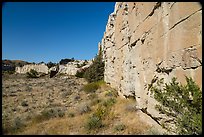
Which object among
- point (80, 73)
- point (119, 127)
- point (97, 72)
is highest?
point (80, 73)

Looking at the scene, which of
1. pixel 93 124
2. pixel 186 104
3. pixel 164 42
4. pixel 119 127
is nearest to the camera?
pixel 186 104

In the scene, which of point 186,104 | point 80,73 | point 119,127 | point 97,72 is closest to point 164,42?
point 186,104

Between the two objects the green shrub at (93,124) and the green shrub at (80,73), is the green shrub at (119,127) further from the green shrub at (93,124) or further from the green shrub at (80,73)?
the green shrub at (80,73)

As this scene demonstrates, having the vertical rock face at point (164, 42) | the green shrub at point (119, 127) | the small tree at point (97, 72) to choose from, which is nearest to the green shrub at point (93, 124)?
the green shrub at point (119, 127)

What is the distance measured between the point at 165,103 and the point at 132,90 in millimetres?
5407

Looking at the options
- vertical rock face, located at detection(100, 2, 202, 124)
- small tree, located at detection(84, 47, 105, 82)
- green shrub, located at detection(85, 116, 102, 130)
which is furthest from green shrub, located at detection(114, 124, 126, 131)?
small tree, located at detection(84, 47, 105, 82)

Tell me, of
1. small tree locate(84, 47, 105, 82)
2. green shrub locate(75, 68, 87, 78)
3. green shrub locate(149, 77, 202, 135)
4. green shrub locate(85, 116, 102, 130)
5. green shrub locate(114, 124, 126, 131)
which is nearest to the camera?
green shrub locate(149, 77, 202, 135)

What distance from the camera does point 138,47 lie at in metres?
9.03

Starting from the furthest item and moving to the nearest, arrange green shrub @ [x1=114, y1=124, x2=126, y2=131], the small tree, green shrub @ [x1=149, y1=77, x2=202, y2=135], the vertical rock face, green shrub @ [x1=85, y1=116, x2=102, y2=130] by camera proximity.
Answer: the small tree
green shrub @ [x1=85, y1=116, x2=102, y2=130]
green shrub @ [x1=114, y1=124, x2=126, y2=131]
the vertical rock face
green shrub @ [x1=149, y1=77, x2=202, y2=135]

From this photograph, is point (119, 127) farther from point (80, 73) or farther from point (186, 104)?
point (80, 73)

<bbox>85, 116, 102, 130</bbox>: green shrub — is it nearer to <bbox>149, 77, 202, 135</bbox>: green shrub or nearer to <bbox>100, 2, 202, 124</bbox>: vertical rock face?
<bbox>100, 2, 202, 124</bbox>: vertical rock face

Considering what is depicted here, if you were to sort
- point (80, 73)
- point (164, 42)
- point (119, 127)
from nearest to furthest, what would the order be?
point (164, 42), point (119, 127), point (80, 73)

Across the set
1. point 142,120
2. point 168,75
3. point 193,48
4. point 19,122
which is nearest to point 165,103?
point 168,75

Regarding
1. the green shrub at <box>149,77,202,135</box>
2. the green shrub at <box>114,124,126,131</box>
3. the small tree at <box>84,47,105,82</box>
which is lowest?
the green shrub at <box>114,124,126,131</box>
